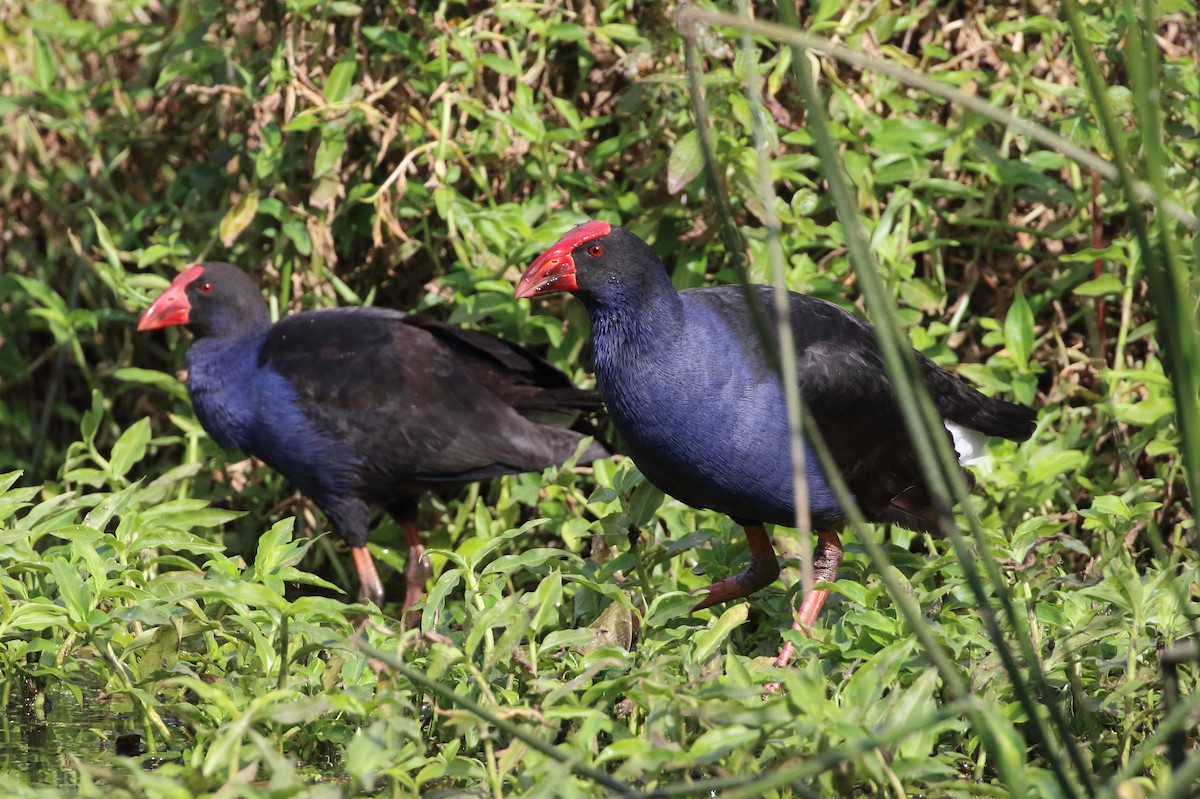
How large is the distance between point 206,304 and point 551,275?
1442mm

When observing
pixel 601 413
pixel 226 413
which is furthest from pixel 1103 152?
pixel 226 413

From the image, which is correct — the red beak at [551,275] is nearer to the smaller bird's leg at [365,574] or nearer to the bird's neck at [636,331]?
the bird's neck at [636,331]

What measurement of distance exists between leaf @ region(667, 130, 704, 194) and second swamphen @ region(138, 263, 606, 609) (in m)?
0.59

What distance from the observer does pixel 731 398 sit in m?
2.59

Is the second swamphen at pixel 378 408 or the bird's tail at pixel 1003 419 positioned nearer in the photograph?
the bird's tail at pixel 1003 419

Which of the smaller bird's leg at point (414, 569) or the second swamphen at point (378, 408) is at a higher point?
the second swamphen at point (378, 408)

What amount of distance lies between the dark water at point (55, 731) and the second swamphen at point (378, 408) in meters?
0.89

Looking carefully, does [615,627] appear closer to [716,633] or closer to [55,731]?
[716,633]

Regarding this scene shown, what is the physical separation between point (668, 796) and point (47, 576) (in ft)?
5.13

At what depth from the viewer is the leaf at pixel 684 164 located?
3.29 metres

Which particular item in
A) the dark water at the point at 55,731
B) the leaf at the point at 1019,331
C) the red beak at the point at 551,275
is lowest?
the dark water at the point at 55,731

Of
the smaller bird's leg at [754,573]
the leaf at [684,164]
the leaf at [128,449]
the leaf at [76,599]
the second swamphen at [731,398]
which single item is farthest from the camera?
the leaf at [684,164]

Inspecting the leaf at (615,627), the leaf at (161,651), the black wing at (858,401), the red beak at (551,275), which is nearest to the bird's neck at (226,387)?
the red beak at (551,275)

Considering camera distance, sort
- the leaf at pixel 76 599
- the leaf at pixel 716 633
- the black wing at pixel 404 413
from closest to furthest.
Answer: the leaf at pixel 716 633
the leaf at pixel 76 599
the black wing at pixel 404 413
